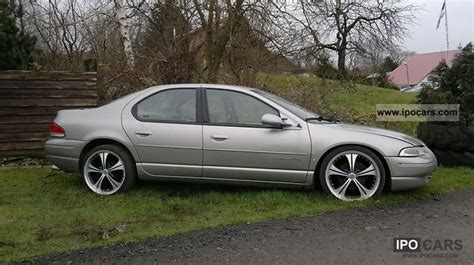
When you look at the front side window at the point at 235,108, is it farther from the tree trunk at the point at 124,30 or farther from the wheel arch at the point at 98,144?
the tree trunk at the point at 124,30

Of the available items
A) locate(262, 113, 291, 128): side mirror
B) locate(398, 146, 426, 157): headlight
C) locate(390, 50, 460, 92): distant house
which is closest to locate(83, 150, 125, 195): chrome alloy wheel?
locate(262, 113, 291, 128): side mirror

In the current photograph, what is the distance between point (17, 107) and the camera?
8.02m

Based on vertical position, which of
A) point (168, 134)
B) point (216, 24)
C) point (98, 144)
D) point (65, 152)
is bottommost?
point (65, 152)

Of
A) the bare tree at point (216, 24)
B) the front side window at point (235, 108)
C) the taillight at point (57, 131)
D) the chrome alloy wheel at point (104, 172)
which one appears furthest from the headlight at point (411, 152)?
the bare tree at point (216, 24)

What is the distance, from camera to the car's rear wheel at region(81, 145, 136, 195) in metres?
5.75

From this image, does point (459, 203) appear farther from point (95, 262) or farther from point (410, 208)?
point (95, 262)

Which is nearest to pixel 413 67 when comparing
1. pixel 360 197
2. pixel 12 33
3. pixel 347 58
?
pixel 347 58

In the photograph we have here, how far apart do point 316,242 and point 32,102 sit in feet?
20.5

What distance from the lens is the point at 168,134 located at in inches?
220

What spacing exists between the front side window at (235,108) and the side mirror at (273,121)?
0.42ft

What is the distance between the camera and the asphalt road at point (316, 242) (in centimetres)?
371

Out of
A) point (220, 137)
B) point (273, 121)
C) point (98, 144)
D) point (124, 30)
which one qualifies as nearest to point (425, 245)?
point (273, 121)

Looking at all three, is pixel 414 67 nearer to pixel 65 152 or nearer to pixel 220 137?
pixel 220 137

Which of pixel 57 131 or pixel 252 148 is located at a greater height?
pixel 57 131
